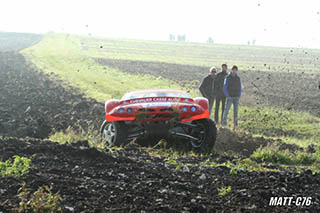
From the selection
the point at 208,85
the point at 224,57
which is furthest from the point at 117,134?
the point at 224,57

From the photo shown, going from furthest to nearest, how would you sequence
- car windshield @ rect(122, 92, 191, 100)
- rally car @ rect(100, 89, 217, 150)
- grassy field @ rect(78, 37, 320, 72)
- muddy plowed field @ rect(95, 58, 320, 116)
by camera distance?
grassy field @ rect(78, 37, 320, 72) → muddy plowed field @ rect(95, 58, 320, 116) → car windshield @ rect(122, 92, 191, 100) → rally car @ rect(100, 89, 217, 150)

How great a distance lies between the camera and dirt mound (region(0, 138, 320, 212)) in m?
5.36

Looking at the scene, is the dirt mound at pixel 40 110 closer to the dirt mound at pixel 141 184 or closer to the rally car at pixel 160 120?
the rally car at pixel 160 120

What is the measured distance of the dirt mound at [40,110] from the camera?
40.4 ft

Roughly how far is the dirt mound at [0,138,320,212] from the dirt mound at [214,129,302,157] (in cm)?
306

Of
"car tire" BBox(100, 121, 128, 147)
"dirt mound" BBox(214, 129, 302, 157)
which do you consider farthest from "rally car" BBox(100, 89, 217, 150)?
"dirt mound" BBox(214, 129, 302, 157)

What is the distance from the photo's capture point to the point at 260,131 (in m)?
15.5

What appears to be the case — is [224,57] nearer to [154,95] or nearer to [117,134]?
[154,95]

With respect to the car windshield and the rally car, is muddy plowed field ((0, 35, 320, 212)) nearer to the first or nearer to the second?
the rally car

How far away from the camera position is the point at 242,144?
11484mm

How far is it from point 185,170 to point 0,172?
8.72 feet

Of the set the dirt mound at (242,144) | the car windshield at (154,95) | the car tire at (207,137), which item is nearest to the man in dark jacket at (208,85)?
the dirt mound at (242,144)

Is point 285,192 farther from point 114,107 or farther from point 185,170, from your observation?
point 114,107

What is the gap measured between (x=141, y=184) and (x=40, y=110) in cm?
921
